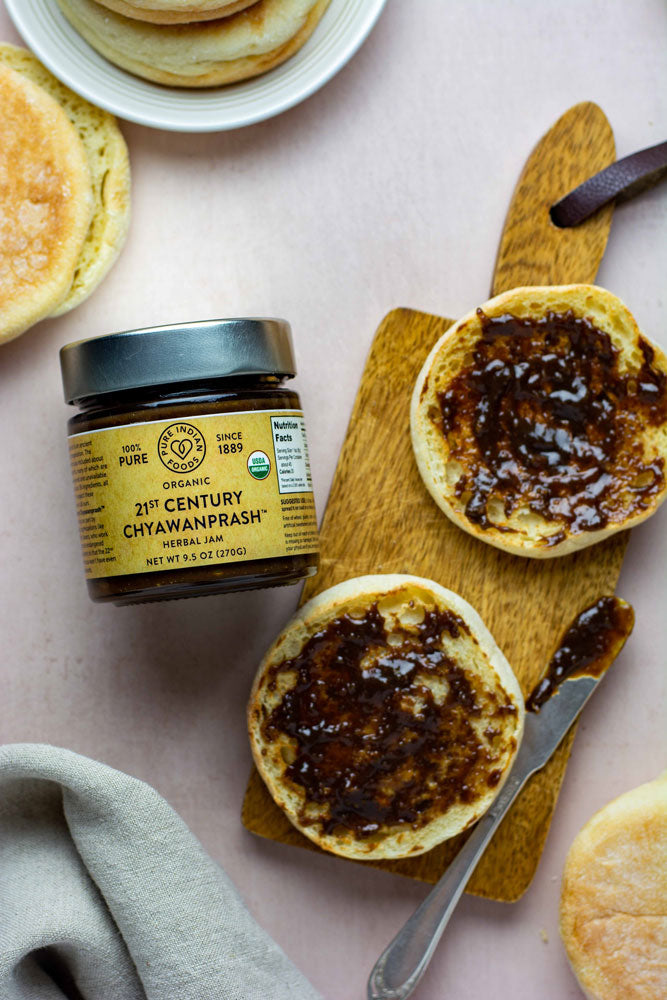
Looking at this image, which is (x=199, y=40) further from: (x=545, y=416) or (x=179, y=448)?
(x=545, y=416)

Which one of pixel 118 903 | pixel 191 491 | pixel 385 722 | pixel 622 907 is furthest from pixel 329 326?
pixel 622 907

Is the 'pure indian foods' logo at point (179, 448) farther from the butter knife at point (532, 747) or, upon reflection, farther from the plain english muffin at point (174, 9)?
the butter knife at point (532, 747)

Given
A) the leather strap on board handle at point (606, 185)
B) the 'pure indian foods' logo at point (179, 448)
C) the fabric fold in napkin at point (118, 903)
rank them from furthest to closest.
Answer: the leather strap on board handle at point (606, 185) < the fabric fold in napkin at point (118, 903) < the 'pure indian foods' logo at point (179, 448)

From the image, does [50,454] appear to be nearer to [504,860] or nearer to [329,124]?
[329,124]

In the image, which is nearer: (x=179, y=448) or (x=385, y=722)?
(x=179, y=448)

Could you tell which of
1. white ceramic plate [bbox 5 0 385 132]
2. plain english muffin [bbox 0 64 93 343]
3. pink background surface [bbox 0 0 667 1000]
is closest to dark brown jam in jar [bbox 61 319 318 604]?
plain english muffin [bbox 0 64 93 343]

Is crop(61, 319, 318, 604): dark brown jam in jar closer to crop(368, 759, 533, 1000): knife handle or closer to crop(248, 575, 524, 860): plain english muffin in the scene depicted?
crop(248, 575, 524, 860): plain english muffin

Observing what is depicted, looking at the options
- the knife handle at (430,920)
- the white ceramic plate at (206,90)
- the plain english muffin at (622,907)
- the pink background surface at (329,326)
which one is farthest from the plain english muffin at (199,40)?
the plain english muffin at (622,907)
